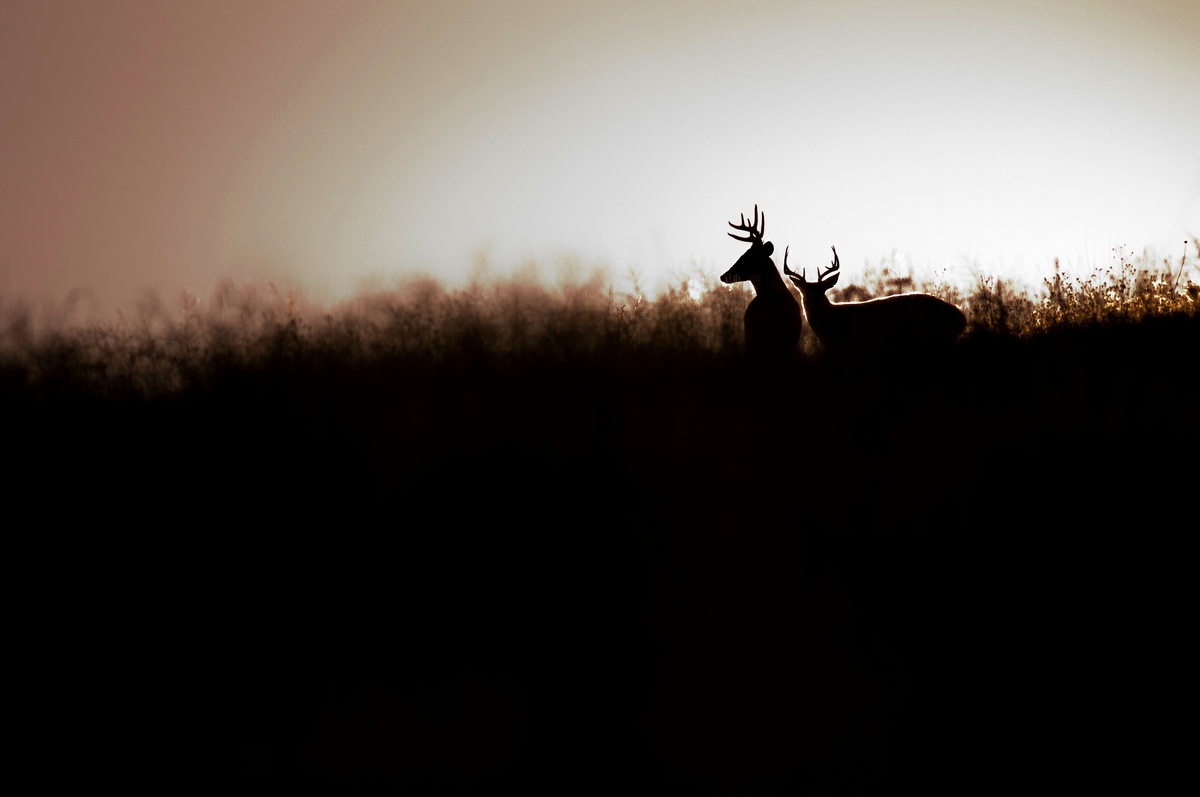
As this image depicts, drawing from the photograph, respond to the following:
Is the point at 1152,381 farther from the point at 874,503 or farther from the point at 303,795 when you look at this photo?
the point at 303,795

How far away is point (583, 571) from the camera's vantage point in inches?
126

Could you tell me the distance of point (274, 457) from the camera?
4055 mm

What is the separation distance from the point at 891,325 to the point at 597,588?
14.2ft

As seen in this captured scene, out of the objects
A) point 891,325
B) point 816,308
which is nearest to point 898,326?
point 891,325

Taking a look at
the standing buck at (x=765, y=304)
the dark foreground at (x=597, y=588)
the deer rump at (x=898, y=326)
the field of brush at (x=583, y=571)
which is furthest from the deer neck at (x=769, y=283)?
the dark foreground at (x=597, y=588)

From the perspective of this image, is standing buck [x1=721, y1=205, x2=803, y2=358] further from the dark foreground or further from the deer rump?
the dark foreground

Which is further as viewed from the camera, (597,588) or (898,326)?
(898,326)

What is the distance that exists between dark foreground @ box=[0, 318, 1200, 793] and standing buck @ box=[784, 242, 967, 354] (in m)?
1.46

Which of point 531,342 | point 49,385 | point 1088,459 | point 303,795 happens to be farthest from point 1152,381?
point 49,385

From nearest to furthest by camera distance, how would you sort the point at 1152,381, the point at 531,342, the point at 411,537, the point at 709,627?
the point at 709,627, the point at 411,537, the point at 1152,381, the point at 531,342

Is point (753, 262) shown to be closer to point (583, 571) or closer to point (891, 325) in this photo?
point (891, 325)

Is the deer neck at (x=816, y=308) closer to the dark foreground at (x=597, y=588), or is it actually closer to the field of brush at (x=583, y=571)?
the field of brush at (x=583, y=571)

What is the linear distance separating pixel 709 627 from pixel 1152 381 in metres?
3.74

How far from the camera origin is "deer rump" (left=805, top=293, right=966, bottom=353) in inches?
244
